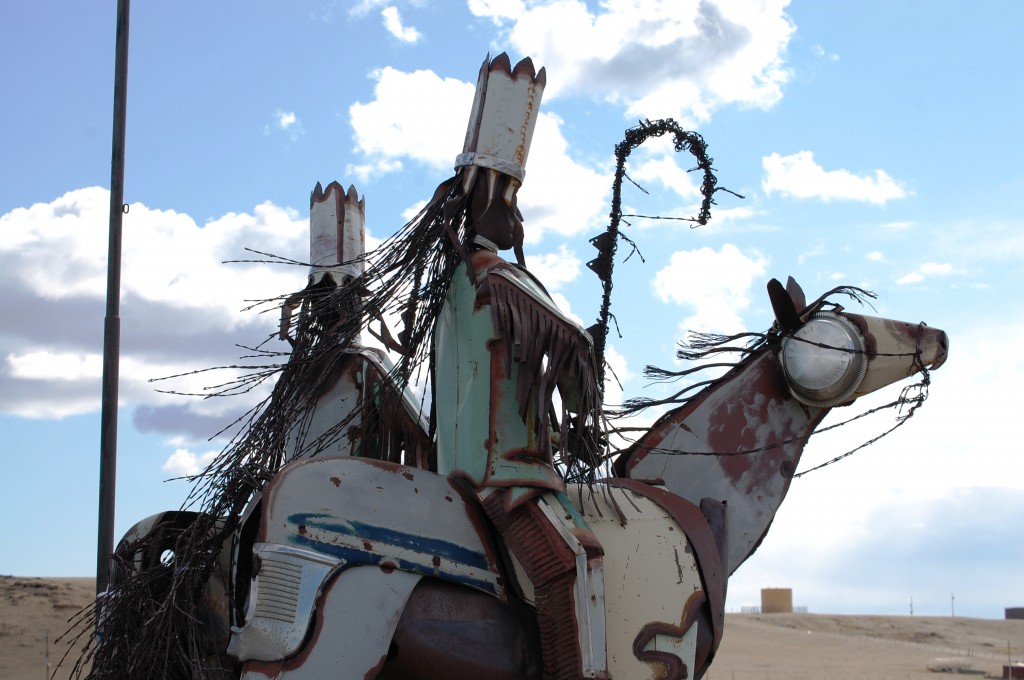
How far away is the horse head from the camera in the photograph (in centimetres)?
549

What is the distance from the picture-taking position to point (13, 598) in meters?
14.2

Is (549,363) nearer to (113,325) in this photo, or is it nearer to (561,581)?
(561,581)

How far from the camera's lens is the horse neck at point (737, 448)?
5469 millimetres

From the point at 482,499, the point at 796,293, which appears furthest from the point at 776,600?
the point at 482,499

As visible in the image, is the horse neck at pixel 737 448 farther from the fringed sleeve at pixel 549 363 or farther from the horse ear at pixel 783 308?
the fringed sleeve at pixel 549 363

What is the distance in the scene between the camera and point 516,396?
466 cm

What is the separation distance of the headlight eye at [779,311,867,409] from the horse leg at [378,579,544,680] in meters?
1.90

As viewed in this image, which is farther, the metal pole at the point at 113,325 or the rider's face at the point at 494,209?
the metal pole at the point at 113,325

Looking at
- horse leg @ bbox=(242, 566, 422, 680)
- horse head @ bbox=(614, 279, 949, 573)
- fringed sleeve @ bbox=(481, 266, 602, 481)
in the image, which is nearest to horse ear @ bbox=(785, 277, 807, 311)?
horse head @ bbox=(614, 279, 949, 573)

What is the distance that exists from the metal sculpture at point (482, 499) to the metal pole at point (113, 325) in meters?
1.65

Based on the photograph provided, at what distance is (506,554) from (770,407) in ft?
5.86

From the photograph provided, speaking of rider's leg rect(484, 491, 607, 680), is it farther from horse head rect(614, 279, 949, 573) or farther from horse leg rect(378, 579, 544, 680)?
horse head rect(614, 279, 949, 573)

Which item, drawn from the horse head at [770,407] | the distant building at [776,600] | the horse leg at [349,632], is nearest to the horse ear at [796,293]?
the horse head at [770,407]

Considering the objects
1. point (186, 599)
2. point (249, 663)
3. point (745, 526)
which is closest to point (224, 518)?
point (186, 599)
